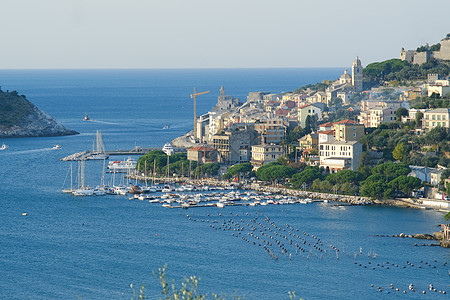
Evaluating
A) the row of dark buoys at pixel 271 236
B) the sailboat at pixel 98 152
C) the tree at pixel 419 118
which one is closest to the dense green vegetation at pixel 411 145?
the tree at pixel 419 118

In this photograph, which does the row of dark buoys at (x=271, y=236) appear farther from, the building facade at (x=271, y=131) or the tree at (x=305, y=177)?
the building facade at (x=271, y=131)

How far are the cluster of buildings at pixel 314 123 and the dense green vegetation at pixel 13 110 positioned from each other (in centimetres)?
2417

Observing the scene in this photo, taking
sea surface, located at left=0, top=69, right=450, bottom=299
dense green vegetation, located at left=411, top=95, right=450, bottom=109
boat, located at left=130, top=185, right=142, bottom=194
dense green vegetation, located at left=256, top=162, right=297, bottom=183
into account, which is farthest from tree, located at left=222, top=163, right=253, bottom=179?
dense green vegetation, located at left=411, top=95, right=450, bottom=109

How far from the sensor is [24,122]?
103 metres

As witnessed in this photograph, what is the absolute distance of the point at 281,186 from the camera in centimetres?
6012

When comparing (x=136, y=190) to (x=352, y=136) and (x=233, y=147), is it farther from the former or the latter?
(x=352, y=136)

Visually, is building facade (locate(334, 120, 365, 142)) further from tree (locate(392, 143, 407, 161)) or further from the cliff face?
the cliff face

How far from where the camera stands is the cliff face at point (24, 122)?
333 ft

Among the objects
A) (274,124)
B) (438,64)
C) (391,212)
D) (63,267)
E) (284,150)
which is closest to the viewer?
(63,267)

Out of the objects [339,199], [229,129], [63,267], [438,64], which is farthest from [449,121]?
[63,267]

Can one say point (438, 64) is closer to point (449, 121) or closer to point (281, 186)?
point (449, 121)

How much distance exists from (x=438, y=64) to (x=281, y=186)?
106 feet

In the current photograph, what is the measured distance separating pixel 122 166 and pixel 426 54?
3290 cm

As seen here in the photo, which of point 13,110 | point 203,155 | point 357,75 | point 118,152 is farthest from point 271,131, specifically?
point 13,110
